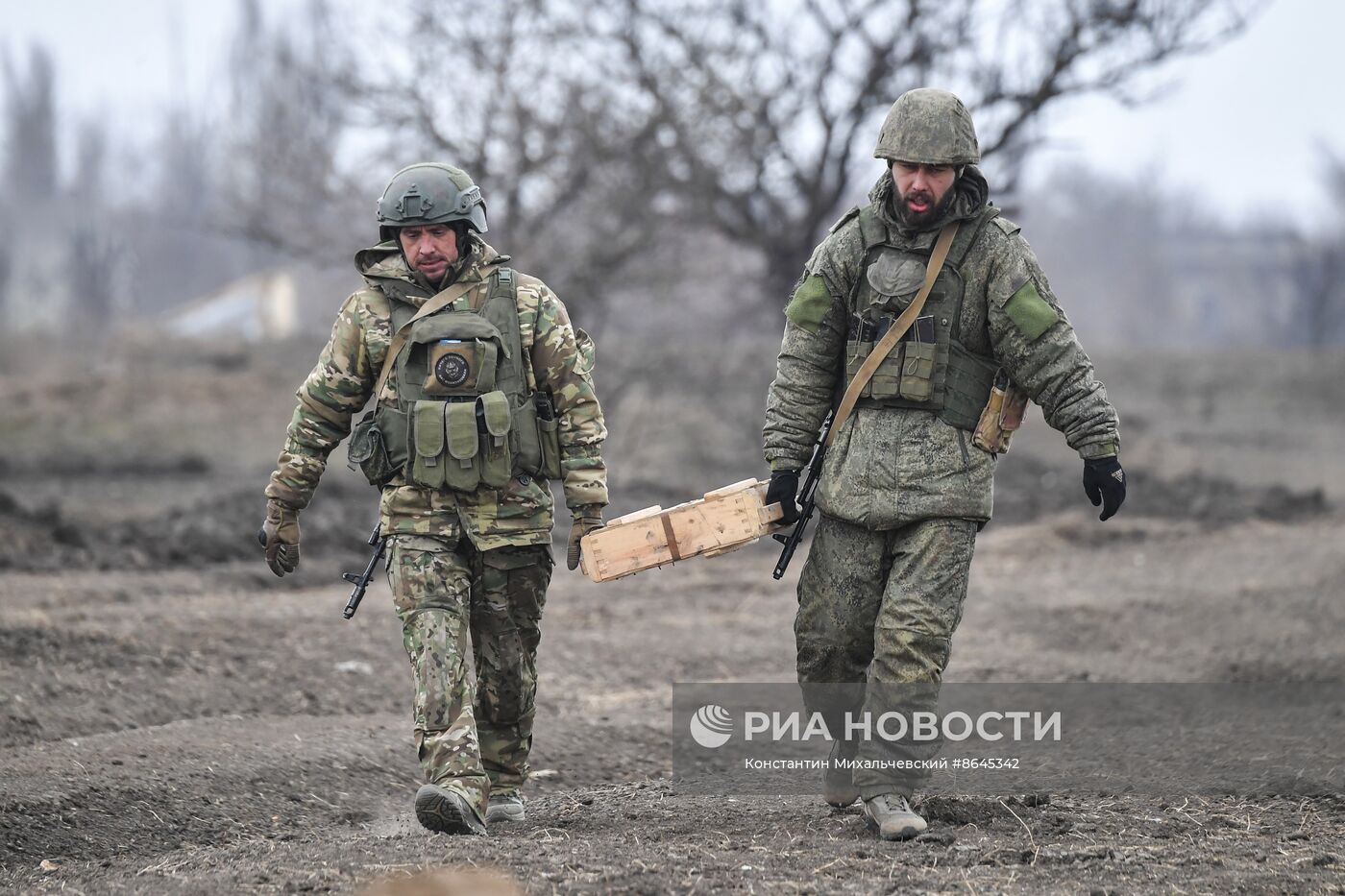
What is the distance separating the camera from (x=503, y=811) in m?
5.70

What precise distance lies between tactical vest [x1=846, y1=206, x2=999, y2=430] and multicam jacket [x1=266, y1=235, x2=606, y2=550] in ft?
3.12

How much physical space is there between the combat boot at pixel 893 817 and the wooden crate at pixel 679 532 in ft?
3.04

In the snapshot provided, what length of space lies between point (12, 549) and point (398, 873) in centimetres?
1001

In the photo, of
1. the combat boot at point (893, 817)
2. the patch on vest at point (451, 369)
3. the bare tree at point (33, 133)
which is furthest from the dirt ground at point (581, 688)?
the bare tree at point (33, 133)

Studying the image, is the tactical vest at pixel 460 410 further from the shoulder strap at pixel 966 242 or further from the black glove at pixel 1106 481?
the black glove at pixel 1106 481

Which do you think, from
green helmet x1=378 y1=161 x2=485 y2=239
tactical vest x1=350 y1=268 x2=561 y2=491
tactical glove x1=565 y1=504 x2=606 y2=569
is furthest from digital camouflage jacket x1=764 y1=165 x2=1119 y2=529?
green helmet x1=378 y1=161 x2=485 y2=239

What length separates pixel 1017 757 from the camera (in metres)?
6.83

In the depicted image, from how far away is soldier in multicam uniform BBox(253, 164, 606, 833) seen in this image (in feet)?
17.8

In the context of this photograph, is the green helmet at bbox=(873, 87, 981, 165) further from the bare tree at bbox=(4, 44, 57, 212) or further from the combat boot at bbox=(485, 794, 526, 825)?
the bare tree at bbox=(4, 44, 57, 212)

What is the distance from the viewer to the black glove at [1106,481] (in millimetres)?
5277

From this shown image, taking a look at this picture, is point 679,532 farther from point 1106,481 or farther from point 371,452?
point 1106,481

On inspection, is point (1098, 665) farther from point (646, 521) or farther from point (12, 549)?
point (12, 549)

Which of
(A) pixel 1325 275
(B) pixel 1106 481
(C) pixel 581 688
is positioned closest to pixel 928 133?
(B) pixel 1106 481

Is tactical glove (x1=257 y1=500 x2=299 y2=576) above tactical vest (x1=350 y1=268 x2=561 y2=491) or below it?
below
